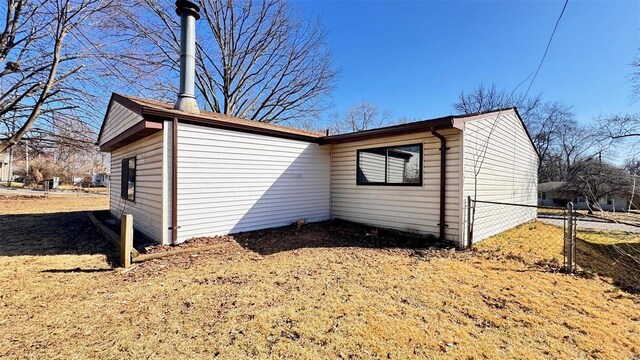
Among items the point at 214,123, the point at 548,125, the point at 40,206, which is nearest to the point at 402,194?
the point at 214,123

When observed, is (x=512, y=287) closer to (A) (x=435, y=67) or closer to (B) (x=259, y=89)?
(A) (x=435, y=67)

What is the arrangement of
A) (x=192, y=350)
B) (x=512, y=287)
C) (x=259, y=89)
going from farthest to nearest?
(x=259, y=89), (x=512, y=287), (x=192, y=350)

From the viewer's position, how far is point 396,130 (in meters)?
6.64

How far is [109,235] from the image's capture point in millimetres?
6426

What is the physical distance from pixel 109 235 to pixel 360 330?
658 cm

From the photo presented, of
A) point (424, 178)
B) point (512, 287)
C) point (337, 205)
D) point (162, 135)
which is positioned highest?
point (162, 135)

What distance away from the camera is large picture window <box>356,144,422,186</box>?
6730mm

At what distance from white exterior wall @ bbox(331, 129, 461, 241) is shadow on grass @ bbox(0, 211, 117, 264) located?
5.84 meters

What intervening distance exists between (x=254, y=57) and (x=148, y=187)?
1516 cm

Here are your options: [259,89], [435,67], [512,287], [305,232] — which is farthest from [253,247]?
[259,89]

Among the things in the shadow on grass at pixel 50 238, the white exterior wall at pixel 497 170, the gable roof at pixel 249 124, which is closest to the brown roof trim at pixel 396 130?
the gable roof at pixel 249 124

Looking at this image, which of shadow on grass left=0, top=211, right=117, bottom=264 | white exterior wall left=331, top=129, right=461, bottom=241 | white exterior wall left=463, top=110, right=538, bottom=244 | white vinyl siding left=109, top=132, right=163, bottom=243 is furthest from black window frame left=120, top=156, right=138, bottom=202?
white exterior wall left=463, top=110, right=538, bottom=244

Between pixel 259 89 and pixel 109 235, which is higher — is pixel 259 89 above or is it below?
above

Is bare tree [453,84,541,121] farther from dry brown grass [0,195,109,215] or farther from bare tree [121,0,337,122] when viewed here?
dry brown grass [0,195,109,215]
